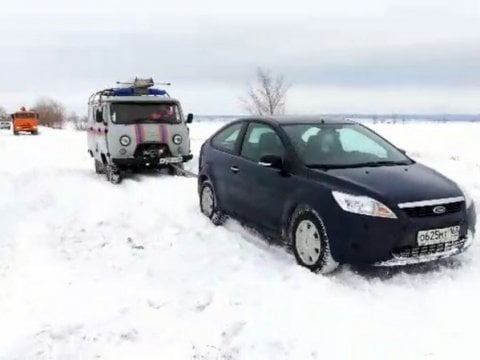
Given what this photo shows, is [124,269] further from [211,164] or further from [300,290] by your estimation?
[211,164]

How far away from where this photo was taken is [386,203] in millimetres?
4719

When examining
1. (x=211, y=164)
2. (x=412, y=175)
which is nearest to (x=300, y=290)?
(x=412, y=175)

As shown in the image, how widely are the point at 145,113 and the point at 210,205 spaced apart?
18.1ft

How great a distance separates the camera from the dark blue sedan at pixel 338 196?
470cm

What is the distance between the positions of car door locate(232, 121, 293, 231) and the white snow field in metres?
0.38

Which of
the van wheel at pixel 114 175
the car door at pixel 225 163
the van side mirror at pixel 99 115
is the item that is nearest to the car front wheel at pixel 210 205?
the car door at pixel 225 163

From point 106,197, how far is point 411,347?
6739 mm

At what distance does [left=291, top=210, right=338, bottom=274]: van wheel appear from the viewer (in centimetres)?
491

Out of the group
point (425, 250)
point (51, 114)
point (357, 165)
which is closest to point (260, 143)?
point (357, 165)

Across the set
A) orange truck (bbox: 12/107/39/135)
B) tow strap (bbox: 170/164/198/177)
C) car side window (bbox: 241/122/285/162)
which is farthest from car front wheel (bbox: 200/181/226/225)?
orange truck (bbox: 12/107/39/135)

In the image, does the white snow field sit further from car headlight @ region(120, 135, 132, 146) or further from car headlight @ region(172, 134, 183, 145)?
car headlight @ region(172, 134, 183, 145)

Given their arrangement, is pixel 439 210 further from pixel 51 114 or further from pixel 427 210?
pixel 51 114

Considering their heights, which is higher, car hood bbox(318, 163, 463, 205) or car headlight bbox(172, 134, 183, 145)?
car hood bbox(318, 163, 463, 205)

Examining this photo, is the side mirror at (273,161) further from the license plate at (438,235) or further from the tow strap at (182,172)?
the tow strap at (182,172)
